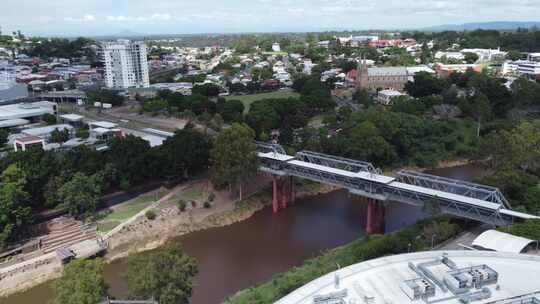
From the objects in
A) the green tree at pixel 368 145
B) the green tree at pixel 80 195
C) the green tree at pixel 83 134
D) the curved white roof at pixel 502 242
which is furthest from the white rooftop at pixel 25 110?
the curved white roof at pixel 502 242

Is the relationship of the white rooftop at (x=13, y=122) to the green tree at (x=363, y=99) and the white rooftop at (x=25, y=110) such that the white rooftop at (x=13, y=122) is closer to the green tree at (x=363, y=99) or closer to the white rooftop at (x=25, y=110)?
the white rooftop at (x=25, y=110)

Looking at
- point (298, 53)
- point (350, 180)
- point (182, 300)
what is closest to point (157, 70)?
point (298, 53)

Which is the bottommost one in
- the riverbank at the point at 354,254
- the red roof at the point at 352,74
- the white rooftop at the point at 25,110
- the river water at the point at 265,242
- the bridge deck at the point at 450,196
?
the river water at the point at 265,242

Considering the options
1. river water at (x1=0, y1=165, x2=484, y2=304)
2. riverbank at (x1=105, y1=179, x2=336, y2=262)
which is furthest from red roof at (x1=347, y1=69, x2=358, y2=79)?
riverbank at (x1=105, y1=179, x2=336, y2=262)

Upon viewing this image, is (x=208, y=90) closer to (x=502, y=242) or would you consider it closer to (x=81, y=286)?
(x=81, y=286)

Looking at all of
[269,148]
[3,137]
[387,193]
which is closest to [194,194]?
[269,148]

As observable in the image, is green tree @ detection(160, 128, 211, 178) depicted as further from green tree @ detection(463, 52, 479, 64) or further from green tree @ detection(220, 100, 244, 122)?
green tree @ detection(463, 52, 479, 64)
